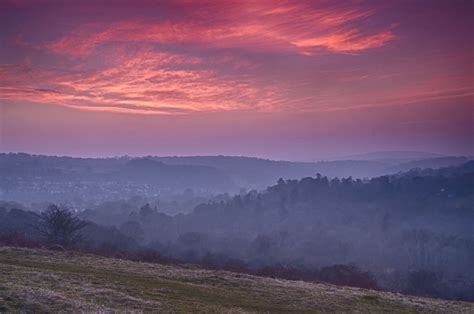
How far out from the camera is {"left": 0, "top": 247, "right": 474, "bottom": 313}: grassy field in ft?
63.5

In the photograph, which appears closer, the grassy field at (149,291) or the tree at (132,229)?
the grassy field at (149,291)

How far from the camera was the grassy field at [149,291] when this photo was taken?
1934 centimetres

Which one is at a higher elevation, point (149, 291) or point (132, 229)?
point (149, 291)

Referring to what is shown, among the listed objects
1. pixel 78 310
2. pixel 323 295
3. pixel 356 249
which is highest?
pixel 78 310

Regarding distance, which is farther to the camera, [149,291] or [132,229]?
[132,229]

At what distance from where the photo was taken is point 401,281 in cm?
8925

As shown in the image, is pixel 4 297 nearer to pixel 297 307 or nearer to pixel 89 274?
pixel 89 274

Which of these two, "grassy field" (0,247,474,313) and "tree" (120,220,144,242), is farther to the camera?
"tree" (120,220,144,242)

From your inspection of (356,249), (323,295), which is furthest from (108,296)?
(356,249)

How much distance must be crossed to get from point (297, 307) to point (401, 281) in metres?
74.1

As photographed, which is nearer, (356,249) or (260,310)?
(260,310)

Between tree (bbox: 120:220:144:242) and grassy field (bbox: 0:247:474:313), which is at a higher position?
grassy field (bbox: 0:247:474:313)

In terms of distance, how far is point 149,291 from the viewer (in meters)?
23.7

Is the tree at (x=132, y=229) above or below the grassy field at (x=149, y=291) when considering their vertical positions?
below
